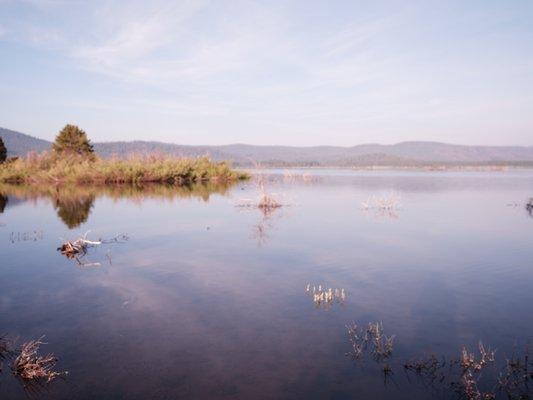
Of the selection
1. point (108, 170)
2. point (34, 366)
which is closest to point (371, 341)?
point (34, 366)

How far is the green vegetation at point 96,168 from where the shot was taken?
132 ft

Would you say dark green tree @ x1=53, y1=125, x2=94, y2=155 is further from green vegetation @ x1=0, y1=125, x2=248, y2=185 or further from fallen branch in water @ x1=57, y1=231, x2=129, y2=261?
fallen branch in water @ x1=57, y1=231, x2=129, y2=261

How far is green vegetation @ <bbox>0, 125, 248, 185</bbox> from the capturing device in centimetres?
4034

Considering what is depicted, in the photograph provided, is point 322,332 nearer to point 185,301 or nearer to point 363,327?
point 363,327

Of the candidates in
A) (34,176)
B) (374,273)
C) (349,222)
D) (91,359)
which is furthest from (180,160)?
(91,359)

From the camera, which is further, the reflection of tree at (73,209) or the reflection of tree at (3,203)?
the reflection of tree at (3,203)

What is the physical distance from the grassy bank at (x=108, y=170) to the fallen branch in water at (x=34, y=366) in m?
36.4

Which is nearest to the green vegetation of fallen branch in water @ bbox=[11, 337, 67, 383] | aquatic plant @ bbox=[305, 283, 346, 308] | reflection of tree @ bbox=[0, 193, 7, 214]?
reflection of tree @ bbox=[0, 193, 7, 214]

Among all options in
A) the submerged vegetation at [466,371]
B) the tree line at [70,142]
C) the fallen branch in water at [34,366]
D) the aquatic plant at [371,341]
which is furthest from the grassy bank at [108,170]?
the submerged vegetation at [466,371]

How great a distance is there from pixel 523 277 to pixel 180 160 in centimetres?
4018

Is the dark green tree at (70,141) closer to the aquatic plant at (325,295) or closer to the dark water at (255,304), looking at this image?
the dark water at (255,304)

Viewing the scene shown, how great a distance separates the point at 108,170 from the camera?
39625mm

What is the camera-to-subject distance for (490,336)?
20.5ft

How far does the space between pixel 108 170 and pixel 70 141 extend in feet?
49.6
